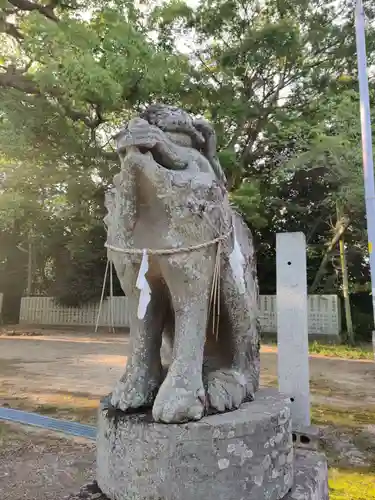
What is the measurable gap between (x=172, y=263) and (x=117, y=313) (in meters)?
9.38

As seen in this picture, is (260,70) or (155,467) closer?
(155,467)

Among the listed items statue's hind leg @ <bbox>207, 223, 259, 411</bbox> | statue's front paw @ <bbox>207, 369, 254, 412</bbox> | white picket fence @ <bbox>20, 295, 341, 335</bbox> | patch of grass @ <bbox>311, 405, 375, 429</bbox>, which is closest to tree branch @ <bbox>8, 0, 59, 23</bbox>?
white picket fence @ <bbox>20, 295, 341, 335</bbox>

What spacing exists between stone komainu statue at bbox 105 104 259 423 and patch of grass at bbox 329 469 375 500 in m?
1.25

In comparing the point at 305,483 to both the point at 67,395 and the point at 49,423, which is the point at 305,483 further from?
the point at 67,395

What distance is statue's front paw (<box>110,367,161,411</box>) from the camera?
3.97 feet

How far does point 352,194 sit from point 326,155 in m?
0.82

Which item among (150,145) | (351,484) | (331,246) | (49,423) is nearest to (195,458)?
(150,145)

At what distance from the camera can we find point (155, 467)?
109 centimetres

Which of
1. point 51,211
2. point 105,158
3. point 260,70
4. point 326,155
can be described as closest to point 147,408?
point 105,158

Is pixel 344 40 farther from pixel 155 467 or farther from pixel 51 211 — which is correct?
pixel 155 467

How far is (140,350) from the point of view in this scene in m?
1.24

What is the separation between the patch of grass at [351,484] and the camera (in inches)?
85.8

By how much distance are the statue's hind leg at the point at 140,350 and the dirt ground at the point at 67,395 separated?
1186 mm

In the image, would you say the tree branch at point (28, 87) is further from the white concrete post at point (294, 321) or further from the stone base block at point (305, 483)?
the stone base block at point (305, 483)
